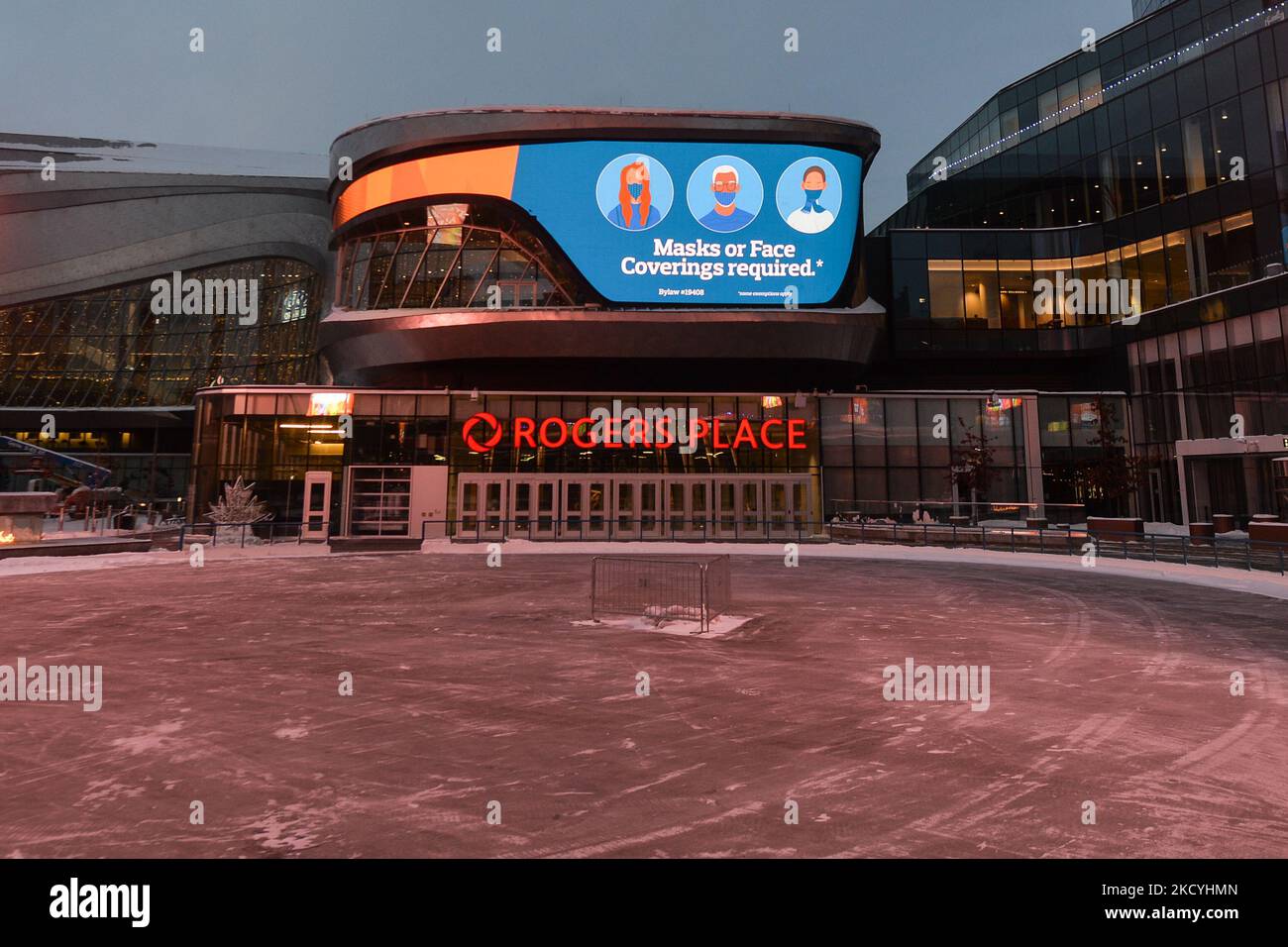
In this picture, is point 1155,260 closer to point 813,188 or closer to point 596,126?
point 813,188

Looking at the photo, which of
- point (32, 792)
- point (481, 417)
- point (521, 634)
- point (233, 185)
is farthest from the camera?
point (233, 185)

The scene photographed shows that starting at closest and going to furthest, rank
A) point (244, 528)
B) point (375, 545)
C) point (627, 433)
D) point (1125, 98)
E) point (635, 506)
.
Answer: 1. point (375, 545)
2. point (244, 528)
3. point (635, 506)
4. point (627, 433)
5. point (1125, 98)

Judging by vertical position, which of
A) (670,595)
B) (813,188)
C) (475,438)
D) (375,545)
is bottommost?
(670,595)

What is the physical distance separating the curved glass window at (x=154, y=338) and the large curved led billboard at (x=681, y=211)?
3351 centimetres

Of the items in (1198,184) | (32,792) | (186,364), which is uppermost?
(1198,184)

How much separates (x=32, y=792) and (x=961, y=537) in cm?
3067

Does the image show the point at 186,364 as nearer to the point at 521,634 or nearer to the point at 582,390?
the point at 582,390

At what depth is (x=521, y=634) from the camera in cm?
1105

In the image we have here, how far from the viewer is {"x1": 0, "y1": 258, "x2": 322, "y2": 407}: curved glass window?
208 feet

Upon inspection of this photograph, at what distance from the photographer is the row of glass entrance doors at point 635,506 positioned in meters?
35.4

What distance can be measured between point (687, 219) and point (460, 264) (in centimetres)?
1378

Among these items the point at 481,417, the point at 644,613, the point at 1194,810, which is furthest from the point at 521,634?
the point at 481,417

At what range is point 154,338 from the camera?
218 ft

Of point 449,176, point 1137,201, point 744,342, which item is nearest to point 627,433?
point 744,342
